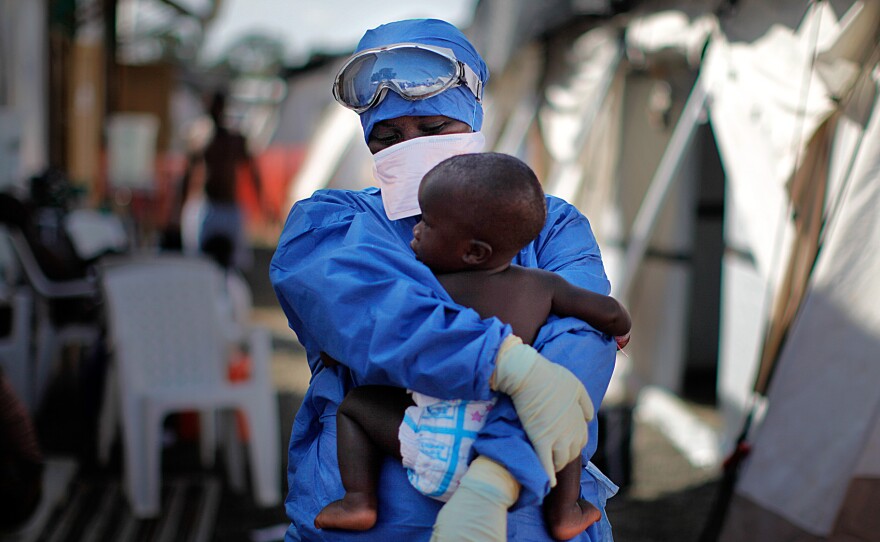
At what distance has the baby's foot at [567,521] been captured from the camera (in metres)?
1.36

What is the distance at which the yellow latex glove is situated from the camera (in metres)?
1.22

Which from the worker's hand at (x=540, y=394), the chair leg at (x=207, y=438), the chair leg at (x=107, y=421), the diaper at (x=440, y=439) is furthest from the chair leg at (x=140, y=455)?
the worker's hand at (x=540, y=394)

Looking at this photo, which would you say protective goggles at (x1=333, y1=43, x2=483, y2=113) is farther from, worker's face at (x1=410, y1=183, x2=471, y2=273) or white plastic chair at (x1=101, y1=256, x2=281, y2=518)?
white plastic chair at (x1=101, y1=256, x2=281, y2=518)

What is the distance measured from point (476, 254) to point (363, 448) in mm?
349

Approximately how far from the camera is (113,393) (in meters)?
4.72

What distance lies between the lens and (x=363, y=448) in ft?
4.48

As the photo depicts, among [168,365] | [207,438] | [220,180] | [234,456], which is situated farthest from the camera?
[220,180]

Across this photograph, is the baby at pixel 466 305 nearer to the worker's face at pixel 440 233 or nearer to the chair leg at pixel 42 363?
the worker's face at pixel 440 233

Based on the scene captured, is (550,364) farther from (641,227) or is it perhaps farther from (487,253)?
(641,227)

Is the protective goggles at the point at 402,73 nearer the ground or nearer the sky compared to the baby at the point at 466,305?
nearer the sky

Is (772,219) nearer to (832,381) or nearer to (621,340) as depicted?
(832,381)

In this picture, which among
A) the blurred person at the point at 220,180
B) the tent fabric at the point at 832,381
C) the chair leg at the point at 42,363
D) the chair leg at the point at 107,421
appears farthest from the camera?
the blurred person at the point at 220,180

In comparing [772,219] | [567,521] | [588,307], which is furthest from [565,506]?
[772,219]

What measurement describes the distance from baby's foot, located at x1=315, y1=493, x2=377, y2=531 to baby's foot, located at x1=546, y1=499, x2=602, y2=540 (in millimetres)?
276
